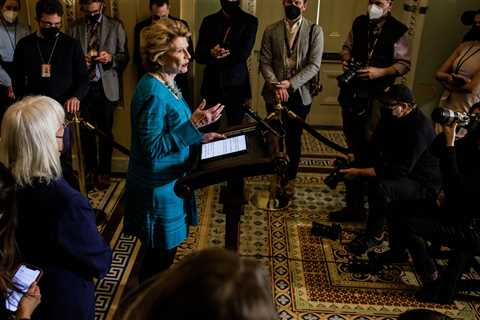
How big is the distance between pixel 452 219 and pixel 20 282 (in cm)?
240

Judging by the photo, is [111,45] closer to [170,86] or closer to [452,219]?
[170,86]

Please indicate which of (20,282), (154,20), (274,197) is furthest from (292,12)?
(20,282)

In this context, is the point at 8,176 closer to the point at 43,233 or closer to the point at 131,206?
the point at 43,233

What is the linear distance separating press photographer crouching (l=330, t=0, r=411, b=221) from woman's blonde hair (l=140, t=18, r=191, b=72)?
74.4 inches

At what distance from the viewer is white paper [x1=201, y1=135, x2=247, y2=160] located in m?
2.29

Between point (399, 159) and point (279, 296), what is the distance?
1201mm

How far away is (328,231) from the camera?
Result: 3.70 m

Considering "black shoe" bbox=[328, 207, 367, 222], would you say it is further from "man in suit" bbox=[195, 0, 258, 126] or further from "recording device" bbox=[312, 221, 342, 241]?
"man in suit" bbox=[195, 0, 258, 126]

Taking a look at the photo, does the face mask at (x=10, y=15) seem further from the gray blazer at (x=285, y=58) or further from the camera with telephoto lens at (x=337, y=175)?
the camera with telephoto lens at (x=337, y=175)

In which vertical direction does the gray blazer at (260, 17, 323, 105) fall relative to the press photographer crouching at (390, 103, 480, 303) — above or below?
above

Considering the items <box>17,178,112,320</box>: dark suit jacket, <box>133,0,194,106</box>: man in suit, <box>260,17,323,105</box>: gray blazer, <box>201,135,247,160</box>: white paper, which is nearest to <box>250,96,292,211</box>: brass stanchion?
<box>260,17,323,105</box>: gray blazer

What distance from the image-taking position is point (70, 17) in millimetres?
4078

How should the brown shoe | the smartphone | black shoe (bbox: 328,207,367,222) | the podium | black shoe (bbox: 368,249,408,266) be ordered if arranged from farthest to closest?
the brown shoe < black shoe (bbox: 328,207,367,222) < black shoe (bbox: 368,249,408,266) < the podium < the smartphone

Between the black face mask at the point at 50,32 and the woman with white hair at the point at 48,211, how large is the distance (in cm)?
189
